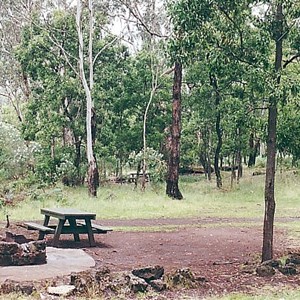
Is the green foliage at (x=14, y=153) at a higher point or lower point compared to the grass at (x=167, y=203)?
higher

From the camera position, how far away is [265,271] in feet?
25.8

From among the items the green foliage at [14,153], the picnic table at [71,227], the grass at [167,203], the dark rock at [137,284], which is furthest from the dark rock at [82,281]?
the green foliage at [14,153]

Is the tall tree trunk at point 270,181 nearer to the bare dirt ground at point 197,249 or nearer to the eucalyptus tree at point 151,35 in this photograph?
the bare dirt ground at point 197,249

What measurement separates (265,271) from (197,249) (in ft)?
9.55

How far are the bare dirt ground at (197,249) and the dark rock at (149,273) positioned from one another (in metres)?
0.47

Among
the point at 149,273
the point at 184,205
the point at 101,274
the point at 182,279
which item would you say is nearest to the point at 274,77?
the point at 182,279

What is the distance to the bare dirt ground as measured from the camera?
757 centimetres

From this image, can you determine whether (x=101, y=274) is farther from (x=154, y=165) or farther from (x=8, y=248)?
(x=154, y=165)

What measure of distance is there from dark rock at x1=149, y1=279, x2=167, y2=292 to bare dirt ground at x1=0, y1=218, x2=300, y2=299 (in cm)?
20

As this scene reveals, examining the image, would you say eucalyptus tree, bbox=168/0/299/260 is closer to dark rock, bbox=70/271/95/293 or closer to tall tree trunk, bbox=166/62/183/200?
Result: dark rock, bbox=70/271/95/293

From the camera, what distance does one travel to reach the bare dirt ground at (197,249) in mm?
7570

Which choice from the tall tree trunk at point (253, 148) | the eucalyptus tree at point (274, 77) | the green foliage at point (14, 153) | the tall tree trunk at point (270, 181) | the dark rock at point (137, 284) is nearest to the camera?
the dark rock at point (137, 284)

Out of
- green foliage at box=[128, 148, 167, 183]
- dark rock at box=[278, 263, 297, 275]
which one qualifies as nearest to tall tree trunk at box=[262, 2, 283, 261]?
dark rock at box=[278, 263, 297, 275]

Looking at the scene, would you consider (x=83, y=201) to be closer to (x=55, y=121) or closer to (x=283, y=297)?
(x=55, y=121)
